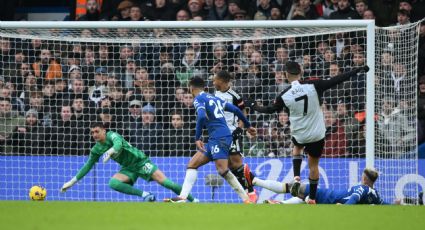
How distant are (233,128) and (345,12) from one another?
329 cm

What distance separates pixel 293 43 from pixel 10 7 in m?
5.72

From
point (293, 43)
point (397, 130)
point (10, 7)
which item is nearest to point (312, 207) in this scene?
point (397, 130)

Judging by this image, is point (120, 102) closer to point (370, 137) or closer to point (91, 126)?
point (91, 126)

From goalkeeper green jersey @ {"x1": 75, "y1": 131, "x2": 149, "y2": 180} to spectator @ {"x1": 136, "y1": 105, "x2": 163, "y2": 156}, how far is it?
0.78 meters

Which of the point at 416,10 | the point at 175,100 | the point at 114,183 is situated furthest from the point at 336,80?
the point at 416,10

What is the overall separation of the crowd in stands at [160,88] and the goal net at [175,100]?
0.7 inches

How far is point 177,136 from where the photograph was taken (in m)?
13.9

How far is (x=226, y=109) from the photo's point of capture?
11.5 m

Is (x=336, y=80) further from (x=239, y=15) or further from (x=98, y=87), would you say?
(x=239, y=15)

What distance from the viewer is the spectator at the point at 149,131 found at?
13945 mm

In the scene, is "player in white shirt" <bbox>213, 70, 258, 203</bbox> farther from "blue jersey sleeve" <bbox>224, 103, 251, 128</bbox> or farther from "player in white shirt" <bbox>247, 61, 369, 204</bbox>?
"player in white shirt" <bbox>247, 61, 369, 204</bbox>

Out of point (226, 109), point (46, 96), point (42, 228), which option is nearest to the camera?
point (42, 228)

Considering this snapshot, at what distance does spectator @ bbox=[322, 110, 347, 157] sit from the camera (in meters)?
13.4

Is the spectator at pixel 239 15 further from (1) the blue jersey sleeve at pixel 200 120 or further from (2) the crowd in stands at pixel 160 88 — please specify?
(1) the blue jersey sleeve at pixel 200 120
